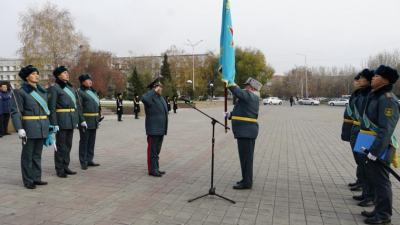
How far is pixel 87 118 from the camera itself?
667cm

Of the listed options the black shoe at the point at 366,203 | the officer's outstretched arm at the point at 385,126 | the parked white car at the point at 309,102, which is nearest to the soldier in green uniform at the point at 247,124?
the black shoe at the point at 366,203

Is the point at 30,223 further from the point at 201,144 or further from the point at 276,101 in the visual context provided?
the point at 276,101

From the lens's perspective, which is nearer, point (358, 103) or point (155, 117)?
point (358, 103)

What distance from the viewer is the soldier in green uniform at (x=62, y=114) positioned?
586cm

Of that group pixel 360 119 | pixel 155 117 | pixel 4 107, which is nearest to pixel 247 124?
pixel 360 119

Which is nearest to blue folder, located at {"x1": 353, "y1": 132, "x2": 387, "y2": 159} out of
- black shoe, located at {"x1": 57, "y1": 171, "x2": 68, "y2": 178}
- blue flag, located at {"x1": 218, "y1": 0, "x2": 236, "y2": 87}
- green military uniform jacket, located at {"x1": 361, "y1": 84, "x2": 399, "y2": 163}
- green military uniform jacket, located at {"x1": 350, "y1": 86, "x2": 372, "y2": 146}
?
green military uniform jacket, located at {"x1": 361, "y1": 84, "x2": 399, "y2": 163}

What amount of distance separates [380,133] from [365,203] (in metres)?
1.38

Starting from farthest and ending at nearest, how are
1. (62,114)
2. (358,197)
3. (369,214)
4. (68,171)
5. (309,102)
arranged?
(309,102), (68,171), (62,114), (358,197), (369,214)

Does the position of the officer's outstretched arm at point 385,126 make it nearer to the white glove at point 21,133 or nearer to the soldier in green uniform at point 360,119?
the soldier in green uniform at point 360,119

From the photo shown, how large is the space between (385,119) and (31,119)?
211 inches

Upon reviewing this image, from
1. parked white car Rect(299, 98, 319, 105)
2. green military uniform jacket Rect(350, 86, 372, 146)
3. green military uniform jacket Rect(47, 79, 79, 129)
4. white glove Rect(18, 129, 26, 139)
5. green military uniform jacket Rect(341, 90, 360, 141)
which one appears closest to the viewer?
green military uniform jacket Rect(350, 86, 372, 146)

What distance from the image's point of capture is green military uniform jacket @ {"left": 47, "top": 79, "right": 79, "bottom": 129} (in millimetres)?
5714

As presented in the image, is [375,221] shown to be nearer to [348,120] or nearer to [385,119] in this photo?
[385,119]

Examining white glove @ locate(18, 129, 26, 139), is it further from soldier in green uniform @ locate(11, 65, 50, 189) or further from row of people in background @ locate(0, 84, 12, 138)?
row of people in background @ locate(0, 84, 12, 138)
